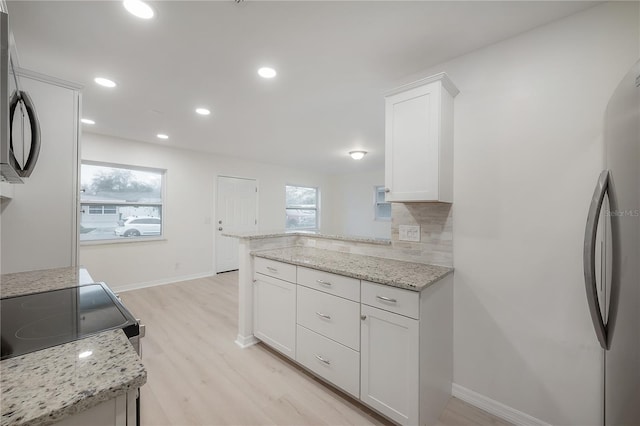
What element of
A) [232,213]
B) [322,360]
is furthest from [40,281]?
[232,213]

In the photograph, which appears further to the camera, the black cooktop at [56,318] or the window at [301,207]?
the window at [301,207]

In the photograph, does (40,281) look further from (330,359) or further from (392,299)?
(392,299)

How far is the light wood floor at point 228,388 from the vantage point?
5.19ft

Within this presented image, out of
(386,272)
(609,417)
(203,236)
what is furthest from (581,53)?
(203,236)

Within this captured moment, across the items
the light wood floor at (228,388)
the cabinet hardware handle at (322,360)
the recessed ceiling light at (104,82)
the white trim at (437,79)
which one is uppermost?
the recessed ceiling light at (104,82)

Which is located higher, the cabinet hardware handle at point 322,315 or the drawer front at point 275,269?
the drawer front at point 275,269

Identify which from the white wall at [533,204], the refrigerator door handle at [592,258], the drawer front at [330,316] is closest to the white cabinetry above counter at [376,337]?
the drawer front at [330,316]

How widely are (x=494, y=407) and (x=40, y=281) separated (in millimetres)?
2747

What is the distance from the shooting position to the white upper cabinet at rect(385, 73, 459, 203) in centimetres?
165

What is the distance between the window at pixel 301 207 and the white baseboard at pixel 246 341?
4278mm

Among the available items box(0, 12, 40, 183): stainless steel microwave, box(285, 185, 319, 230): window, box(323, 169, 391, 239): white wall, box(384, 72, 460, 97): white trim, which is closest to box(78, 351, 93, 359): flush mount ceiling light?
box(0, 12, 40, 183): stainless steel microwave

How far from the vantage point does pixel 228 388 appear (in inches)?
72.7

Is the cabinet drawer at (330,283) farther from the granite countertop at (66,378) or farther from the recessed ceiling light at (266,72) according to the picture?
the recessed ceiling light at (266,72)

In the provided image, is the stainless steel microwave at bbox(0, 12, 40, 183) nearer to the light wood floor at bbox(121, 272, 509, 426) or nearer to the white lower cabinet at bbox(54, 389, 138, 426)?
the white lower cabinet at bbox(54, 389, 138, 426)
